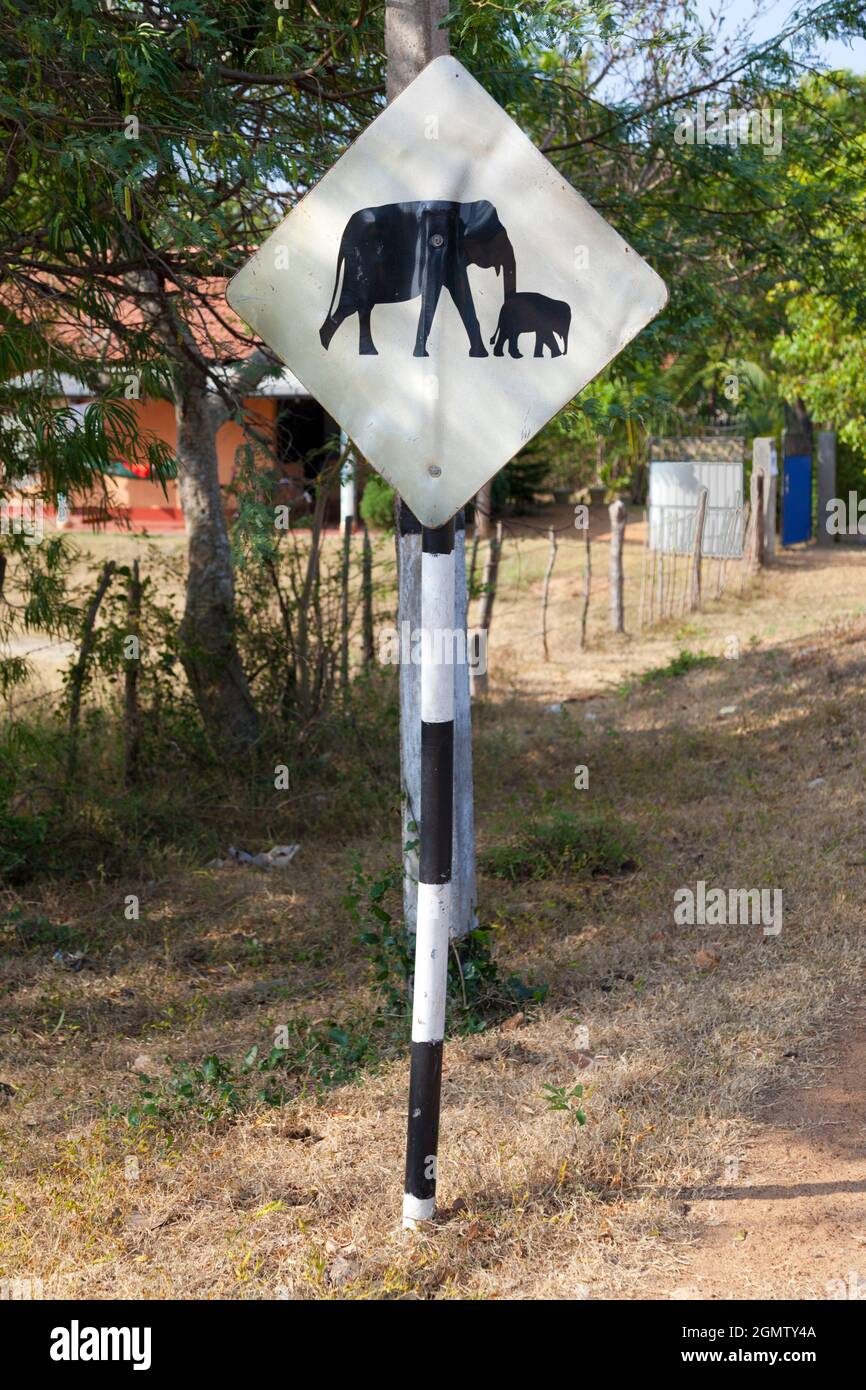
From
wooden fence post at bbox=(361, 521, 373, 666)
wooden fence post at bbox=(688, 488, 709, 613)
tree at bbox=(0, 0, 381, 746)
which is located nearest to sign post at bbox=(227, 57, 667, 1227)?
tree at bbox=(0, 0, 381, 746)

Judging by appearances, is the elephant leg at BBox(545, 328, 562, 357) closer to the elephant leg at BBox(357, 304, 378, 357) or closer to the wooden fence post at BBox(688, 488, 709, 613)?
the elephant leg at BBox(357, 304, 378, 357)

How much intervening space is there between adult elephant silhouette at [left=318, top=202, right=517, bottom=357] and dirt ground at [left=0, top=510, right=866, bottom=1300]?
2.02 metres

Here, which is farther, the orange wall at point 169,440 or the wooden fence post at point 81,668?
the orange wall at point 169,440

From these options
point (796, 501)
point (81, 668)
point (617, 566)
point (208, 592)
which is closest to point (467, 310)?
point (81, 668)

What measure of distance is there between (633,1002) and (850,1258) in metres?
1.53

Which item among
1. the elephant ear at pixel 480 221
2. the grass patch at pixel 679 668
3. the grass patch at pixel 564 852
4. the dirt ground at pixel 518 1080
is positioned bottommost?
the dirt ground at pixel 518 1080

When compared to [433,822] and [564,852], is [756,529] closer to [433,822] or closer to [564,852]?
[564,852]

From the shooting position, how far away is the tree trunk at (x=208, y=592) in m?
7.36

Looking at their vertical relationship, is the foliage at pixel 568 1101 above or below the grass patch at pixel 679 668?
below

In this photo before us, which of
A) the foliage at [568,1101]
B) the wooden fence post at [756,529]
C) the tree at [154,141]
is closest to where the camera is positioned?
the foliage at [568,1101]

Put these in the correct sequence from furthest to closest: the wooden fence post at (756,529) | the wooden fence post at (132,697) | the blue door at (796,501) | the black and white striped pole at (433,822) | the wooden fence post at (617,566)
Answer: the blue door at (796,501) < the wooden fence post at (756,529) < the wooden fence post at (617,566) < the wooden fence post at (132,697) < the black and white striped pole at (433,822)

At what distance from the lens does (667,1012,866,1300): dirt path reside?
8.84 ft

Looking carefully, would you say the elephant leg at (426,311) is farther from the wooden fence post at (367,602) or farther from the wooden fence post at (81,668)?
the wooden fence post at (367,602)

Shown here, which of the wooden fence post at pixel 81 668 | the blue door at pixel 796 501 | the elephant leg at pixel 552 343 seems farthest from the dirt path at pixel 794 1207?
the blue door at pixel 796 501
